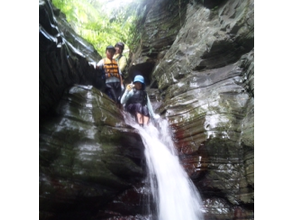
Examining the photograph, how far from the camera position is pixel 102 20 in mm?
5629

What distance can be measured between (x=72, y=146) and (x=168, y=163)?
120cm

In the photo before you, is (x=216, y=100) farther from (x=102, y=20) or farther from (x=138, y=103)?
(x=102, y=20)

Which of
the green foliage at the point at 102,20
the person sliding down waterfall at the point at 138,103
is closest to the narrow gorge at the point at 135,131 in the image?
the person sliding down waterfall at the point at 138,103

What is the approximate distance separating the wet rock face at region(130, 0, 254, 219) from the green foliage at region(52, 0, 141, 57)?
180cm

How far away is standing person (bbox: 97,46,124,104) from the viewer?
154 inches

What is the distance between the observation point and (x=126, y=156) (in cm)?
237

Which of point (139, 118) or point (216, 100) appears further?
Answer: point (139, 118)

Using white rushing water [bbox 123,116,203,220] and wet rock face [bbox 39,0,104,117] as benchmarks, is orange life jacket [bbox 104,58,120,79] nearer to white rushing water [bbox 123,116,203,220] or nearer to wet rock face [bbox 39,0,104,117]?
wet rock face [bbox 39,0,104,117]

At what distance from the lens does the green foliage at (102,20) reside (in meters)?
4.57

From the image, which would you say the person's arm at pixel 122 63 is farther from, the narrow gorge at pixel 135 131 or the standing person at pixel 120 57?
the narrow gorge at pixel 135 131

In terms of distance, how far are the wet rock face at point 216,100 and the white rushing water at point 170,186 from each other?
0.36 ft

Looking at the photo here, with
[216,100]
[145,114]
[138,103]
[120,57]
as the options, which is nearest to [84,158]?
[145,114]

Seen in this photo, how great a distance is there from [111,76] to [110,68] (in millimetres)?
155
